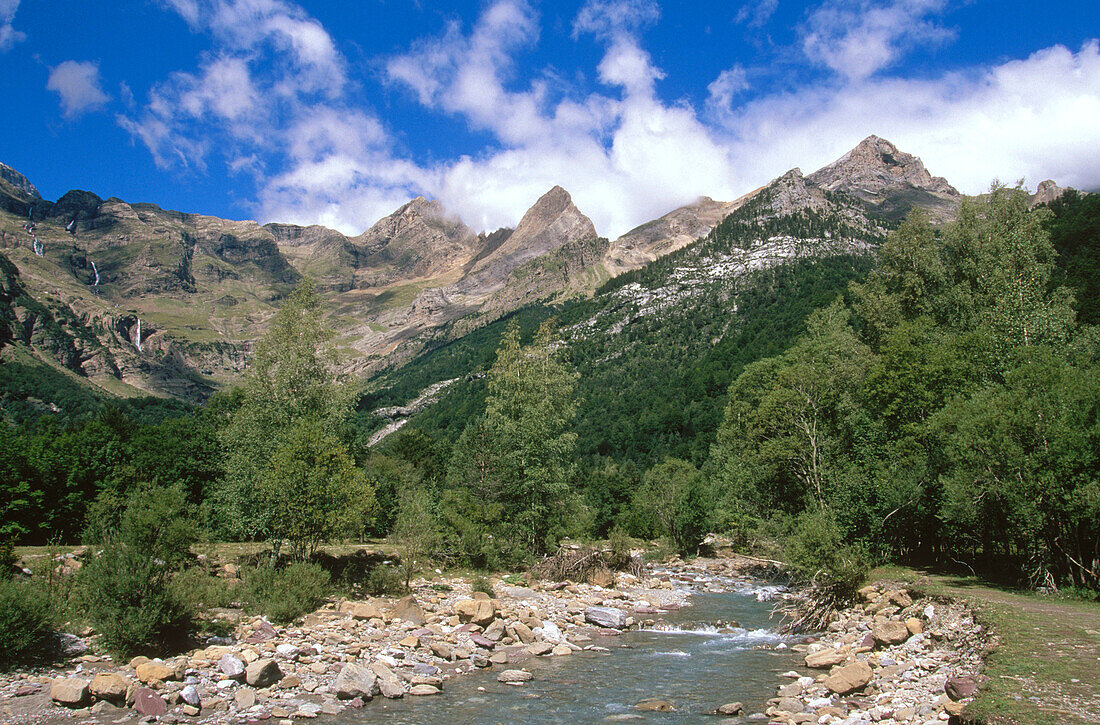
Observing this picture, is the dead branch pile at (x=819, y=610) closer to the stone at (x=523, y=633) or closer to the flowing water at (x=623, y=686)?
the flowing water at (x=623, y=686)

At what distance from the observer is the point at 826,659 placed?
56.6ft

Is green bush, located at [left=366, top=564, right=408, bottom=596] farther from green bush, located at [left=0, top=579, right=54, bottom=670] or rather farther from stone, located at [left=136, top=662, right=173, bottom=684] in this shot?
green bush, located at [left=0, top=579, right=54, bottom=670]

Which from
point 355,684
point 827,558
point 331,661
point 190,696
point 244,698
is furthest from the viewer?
point 827,558

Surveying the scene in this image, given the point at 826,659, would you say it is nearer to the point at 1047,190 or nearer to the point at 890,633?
the point at 890,633

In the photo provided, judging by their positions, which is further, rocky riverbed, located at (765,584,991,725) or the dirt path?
rocky riverbed, located at (765,584,991,725)

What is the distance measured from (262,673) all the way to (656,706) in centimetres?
989

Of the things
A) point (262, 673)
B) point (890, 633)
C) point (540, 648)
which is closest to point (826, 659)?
point (890, 633)

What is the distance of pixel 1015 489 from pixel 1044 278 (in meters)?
23.7

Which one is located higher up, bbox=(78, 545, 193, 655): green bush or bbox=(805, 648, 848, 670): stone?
bbox=(78, 545, 193, 655): green bush

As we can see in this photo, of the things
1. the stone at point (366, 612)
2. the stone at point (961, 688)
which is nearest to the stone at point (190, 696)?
the stone at point (366, 612)

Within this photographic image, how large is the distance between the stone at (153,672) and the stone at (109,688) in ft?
2.18

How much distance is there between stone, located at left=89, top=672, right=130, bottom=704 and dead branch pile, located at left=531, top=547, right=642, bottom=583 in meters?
23.3

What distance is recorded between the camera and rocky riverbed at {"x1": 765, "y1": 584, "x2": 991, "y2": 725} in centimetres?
1211

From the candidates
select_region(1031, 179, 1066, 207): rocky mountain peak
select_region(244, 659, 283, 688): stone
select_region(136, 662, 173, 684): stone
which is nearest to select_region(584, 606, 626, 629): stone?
select_region(244, 659, 283, 688): stone
